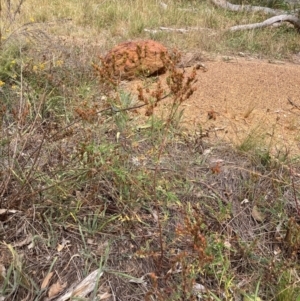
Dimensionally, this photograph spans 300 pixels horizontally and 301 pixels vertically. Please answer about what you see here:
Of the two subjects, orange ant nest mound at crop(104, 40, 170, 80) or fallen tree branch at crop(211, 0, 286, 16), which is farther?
fallen tree branch at crop(211, 0, 286, 16)

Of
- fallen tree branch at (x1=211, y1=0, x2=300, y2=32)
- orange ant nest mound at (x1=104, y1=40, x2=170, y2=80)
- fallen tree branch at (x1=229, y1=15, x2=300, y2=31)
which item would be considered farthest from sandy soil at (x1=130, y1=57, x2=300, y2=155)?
fallen tree branch at (x1=211, y1=0, x2=300, y2=32)

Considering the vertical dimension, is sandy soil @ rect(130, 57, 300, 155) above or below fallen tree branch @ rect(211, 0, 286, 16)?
above

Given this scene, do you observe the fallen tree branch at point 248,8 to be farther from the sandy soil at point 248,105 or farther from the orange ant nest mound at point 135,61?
the orange ant nest mound at point 135,61

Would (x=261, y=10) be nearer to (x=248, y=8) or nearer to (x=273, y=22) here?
(x=248, y=8)

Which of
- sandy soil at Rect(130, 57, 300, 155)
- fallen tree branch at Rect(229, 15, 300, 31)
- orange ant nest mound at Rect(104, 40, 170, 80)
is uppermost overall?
orange ant nest mound at Rect(104, 40, 170, 80)

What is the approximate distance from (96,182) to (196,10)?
5161 millimetres

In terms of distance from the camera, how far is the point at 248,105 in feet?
10.5

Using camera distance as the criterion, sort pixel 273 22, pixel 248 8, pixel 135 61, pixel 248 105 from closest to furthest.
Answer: pixel 248 105 → pixel 135 61 → pixel 273 22 → pixel 248 8

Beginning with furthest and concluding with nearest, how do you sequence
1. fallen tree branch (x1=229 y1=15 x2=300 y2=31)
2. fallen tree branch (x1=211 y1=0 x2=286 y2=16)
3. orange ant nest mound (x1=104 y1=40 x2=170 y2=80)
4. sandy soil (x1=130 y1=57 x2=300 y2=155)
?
fallen tree branch (x1=211 y1=0 x2=286 y2=16) → fallen tree branch (x1=229 y1=15 x2=300 y2=31) → orange ant nest mound (x1=104 y1=40 x2=170 y2=80) → sandy soil (x1=130 y1=57 x2=300 y2=155)

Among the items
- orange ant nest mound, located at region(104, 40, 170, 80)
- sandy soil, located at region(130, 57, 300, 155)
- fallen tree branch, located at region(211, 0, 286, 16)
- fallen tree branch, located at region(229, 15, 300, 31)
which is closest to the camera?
→ sandy soil, located at region(130, 57, 300, 155)

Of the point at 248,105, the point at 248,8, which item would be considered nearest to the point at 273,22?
the point at 248,8

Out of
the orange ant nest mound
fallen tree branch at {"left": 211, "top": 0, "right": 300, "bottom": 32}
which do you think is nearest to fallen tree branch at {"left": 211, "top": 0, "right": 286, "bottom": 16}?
fallen tree branch at {"left": 211, "top": 0, "right": 300, "bottom": 32}

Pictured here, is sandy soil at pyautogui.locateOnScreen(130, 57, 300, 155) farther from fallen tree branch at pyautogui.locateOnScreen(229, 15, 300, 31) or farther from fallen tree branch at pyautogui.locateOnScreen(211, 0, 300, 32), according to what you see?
fallen tree branch at pyautogui.locateOnScreen(211, 0, 300, 32)

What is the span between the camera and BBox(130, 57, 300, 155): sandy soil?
9.37 ft
